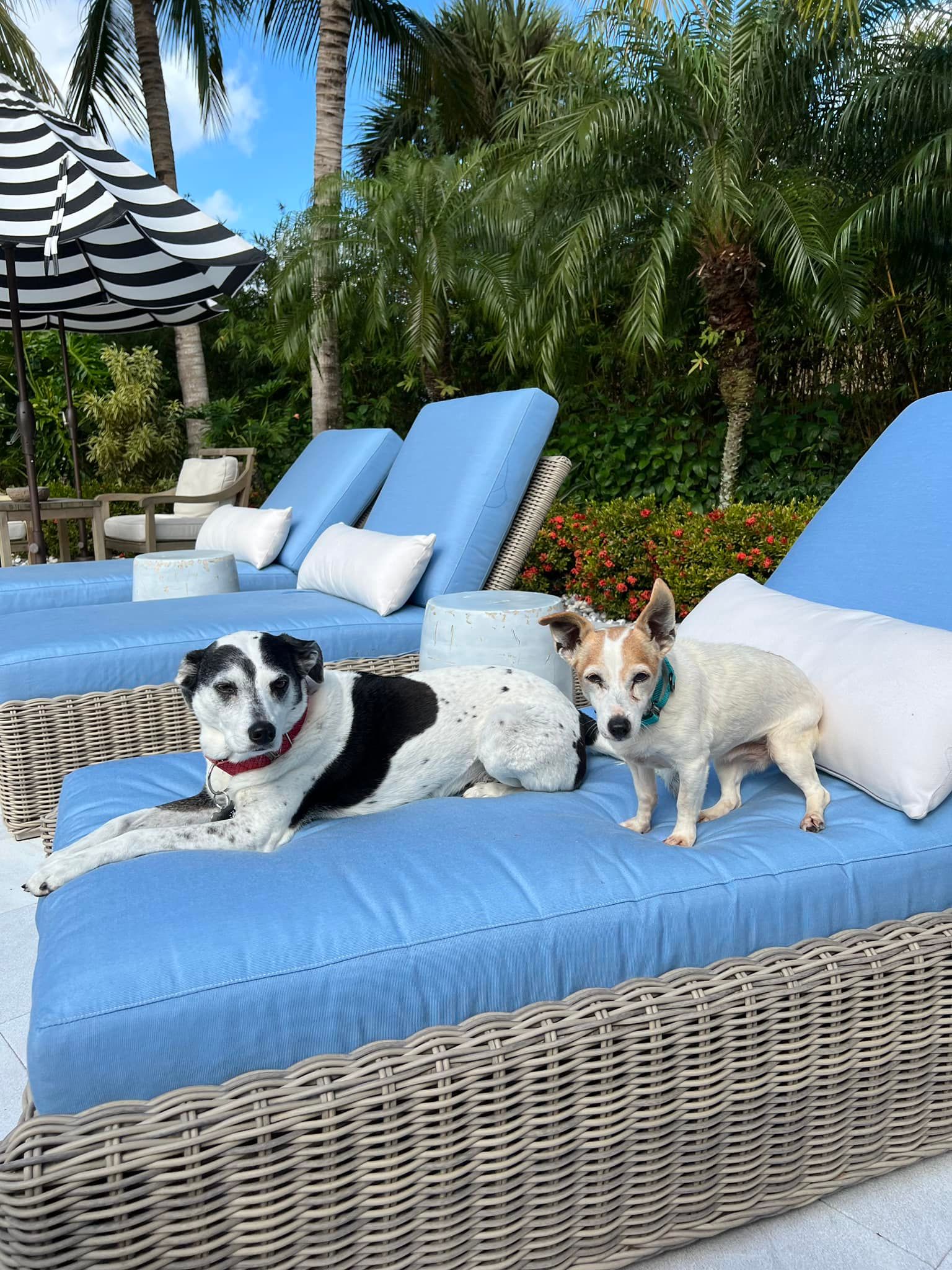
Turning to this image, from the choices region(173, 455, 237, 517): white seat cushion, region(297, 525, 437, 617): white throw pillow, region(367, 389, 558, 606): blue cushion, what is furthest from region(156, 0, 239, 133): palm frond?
region(297, 525, 437, 617): white throw pillow

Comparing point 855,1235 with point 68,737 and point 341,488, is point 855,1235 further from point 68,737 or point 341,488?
point 341,488

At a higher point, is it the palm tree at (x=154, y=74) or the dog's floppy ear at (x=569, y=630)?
the palm tree at (x=154, y=74)

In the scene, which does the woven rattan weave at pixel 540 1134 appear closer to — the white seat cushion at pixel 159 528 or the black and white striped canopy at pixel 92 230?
the black and white striped canopy at pixel 92 230

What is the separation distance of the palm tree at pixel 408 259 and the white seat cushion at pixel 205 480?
1404mm

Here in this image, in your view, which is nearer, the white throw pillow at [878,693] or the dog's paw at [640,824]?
the white throw pillow at [878,693]

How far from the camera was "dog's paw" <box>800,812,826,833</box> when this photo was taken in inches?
76.2

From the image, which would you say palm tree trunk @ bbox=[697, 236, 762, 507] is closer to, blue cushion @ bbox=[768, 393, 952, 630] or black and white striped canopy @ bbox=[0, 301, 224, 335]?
black and white striped canopy @ bbox=[0, 301, 224, 335]

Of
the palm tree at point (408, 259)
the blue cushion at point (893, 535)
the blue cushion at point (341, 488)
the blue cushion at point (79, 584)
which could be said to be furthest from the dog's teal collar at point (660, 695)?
the palm tree at point (408, 259)

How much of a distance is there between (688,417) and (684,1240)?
28.8 feet

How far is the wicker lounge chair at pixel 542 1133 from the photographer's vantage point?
132 cm

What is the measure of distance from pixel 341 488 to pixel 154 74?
10.3 m

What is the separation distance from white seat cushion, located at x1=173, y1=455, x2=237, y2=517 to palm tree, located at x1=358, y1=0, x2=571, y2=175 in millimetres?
7859

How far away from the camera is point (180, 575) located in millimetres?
4492

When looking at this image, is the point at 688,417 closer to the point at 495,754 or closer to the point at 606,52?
the point at 606,52
